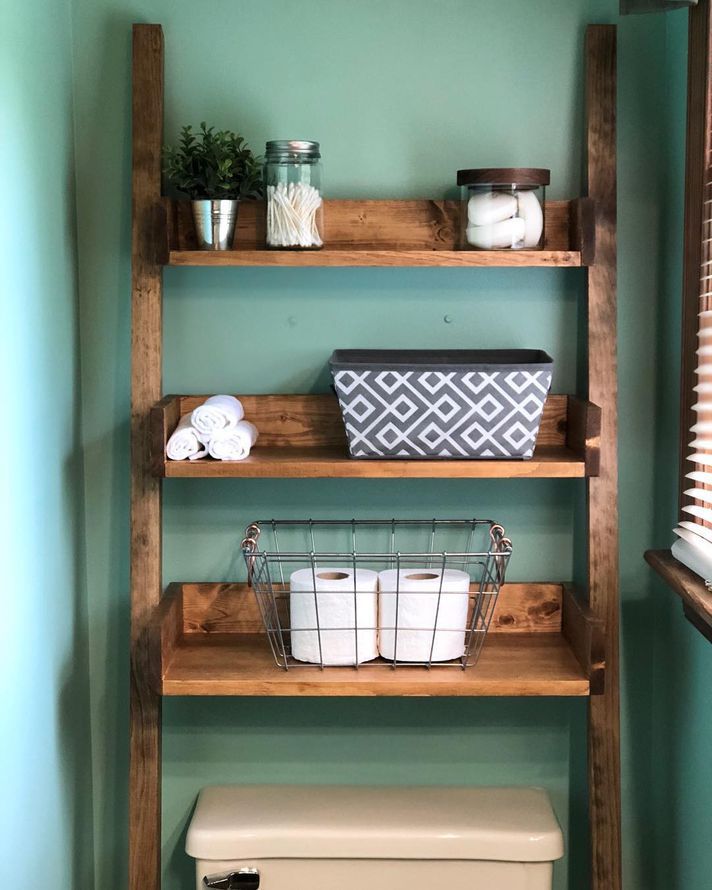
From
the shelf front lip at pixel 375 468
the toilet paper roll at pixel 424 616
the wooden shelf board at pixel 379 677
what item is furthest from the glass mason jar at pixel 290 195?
the wooden shelf board at pixel 379 677

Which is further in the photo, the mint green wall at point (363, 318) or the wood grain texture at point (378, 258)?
the mint green wall at point (363, 318)

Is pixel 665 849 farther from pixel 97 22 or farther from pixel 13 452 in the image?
pixel 97 22

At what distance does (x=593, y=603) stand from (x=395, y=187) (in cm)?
76

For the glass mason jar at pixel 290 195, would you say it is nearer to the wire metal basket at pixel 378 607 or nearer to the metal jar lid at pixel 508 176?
the metal jar lid at pixel 508 176

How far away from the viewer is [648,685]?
194 cm

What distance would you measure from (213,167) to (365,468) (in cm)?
53

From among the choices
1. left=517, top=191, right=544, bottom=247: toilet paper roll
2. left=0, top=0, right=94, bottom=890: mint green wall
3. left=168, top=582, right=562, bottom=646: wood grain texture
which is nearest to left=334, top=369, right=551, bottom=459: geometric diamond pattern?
left=517, top=191, right=544, bottom=247: toilet paper roll

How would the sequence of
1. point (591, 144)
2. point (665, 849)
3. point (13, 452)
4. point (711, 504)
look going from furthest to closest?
point (665, 849) → point (591, 144) → point (711, 504) → point (13, 452)

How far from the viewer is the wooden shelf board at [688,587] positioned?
4.85 ft

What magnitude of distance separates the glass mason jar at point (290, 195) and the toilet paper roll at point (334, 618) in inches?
20.7

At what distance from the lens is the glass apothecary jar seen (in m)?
1.67

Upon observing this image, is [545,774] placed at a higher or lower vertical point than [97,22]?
lower

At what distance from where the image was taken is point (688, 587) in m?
1.55

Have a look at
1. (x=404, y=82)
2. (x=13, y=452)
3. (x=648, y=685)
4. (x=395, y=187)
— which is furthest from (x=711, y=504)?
(x=13, y=452)
